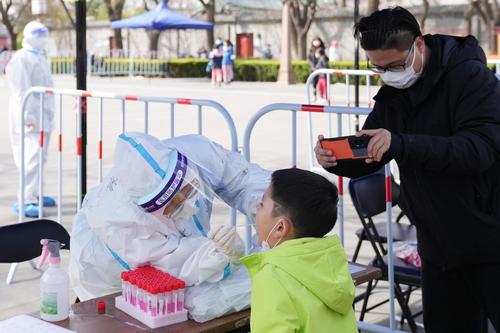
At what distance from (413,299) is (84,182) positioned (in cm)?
269

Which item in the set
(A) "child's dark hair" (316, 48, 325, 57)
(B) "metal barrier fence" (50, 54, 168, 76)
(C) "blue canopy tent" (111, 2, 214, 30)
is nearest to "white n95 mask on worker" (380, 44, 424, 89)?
(A) "child's dark hair" (316, 48, 325, 57)

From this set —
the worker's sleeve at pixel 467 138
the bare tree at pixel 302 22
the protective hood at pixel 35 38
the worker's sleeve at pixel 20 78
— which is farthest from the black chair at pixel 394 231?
the bare tree at pixel 302 22

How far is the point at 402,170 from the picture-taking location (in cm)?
310

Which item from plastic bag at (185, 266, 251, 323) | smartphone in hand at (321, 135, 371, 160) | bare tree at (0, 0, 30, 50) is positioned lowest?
plastic bag at (185, 266, 251, 323)

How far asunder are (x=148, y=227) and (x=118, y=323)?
384mm

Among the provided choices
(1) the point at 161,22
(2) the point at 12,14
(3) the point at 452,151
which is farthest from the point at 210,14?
(3) the point at 452,151

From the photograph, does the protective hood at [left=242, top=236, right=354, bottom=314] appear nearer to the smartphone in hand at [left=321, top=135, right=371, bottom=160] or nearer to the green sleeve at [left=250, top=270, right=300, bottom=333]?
the green sleeve at [left=250, top=270, right=300, bottom=333]

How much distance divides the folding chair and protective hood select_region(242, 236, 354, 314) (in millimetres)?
1500

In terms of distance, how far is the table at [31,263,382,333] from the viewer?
8.80 ft

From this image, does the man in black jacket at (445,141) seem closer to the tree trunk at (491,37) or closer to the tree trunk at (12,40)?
the tree trunk at (491,37)

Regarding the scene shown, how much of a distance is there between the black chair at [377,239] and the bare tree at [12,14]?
49.7 metres

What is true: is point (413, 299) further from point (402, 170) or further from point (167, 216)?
point (167, 216)

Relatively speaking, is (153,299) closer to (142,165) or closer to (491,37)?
(142,165)

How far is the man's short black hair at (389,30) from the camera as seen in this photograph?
9.57 feet
